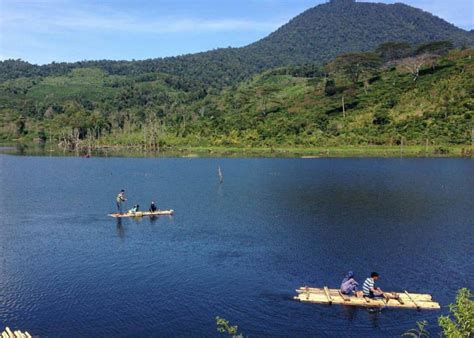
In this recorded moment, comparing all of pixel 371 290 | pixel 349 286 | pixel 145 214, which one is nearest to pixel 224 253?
pixel 349 286

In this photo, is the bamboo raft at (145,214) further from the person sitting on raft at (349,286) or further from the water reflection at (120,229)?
the person sitting on raft at (349,286)

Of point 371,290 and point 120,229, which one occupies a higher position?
point 120,229

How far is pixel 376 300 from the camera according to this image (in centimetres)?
3694

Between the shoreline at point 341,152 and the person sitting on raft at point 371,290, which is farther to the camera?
the shoreline at point 341,152

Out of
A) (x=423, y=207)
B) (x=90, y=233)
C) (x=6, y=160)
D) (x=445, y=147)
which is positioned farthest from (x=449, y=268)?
(x=6, y=160)

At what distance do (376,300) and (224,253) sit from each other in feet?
56.6

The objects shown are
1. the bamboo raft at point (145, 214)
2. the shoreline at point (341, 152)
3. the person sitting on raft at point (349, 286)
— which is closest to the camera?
the person sitting on raft at point (349, 286)

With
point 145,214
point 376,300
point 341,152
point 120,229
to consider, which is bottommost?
point 376,300

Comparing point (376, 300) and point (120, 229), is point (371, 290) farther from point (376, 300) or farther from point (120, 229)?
point (120, 229)

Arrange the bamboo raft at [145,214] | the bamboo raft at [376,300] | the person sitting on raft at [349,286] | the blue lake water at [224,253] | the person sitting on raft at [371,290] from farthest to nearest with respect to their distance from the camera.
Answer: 1. the bamboo raft at [145,214]
2. the person sitting on raft at [349,286]
3. the person sitting on raft at [371,290]
4. the bamboo raft at [376,300]
5. the blue lake water at [224,253]

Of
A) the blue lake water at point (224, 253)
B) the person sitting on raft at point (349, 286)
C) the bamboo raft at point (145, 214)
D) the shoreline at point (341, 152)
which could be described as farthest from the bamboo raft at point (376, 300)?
the shoreline at point (341, 152)

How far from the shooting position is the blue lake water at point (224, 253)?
114 feet

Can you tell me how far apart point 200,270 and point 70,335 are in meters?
14.5

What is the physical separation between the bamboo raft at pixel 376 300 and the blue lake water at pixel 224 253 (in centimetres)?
68
